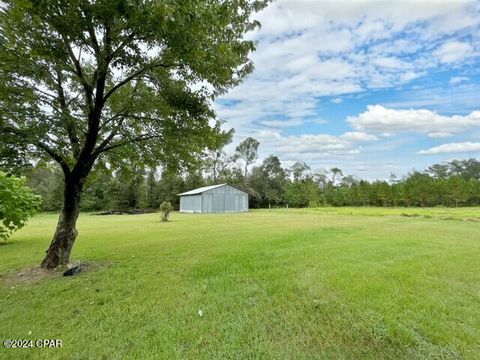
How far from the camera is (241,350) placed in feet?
8.91

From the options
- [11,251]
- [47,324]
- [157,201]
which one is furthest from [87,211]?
[47,324]

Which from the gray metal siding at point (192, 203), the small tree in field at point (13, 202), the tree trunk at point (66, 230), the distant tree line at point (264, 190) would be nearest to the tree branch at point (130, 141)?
the tree trunk at point (66, 230)

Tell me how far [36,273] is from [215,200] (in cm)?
2656

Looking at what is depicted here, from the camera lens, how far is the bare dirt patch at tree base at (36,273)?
5219mm

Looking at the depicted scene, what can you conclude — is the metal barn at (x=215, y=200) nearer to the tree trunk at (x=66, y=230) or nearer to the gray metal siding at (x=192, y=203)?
the gray metal siding at (x=192, y=203)

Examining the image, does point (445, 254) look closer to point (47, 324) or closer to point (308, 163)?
point (47, 324)

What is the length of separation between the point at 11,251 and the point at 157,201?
34076mm

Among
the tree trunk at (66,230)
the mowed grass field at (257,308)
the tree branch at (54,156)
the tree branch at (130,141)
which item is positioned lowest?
the mowed grass field at (257,308)

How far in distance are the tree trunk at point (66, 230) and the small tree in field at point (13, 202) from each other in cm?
101

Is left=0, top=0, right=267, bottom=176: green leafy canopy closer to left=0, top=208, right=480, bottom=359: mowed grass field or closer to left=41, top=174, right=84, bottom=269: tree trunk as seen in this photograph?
left=41, top=174, right=84, bottom=269: tree trunk

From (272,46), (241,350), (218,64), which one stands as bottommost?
(241,350)

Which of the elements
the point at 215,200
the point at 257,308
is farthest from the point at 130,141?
the point at 215,200

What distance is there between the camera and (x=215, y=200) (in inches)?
1265

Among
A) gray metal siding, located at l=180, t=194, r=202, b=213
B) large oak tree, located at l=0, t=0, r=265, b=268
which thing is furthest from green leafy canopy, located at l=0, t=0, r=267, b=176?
gray metal siding, located at l=180, t=194, r=202, b=213
